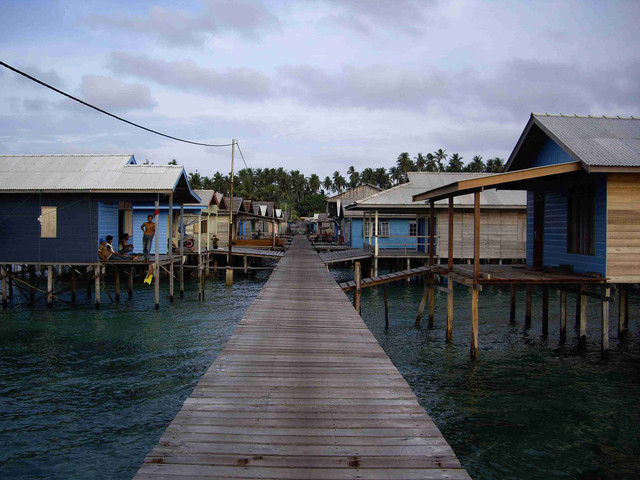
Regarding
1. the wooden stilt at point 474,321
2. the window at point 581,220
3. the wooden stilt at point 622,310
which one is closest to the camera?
the wooden stilt at point 474,321

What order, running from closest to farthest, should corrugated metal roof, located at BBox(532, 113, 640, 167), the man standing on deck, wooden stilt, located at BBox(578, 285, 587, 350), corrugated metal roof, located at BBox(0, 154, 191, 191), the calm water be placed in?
the calm water < corrugated metal roof, located at BBox(532, 113, 640, 167) < wooden stilt, located at BBox(578, 285, 587, 350) < corrugated metal roof, located at BBox(0, 154, 191, 191) < the man standing on deck

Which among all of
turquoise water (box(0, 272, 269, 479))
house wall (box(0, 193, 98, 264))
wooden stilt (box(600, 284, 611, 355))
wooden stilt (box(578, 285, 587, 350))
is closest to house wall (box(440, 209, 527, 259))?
turquoise water (box(0, 272, 269, 479))

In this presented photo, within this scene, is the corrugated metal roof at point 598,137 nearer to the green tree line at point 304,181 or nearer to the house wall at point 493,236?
the house wall at point 493,236

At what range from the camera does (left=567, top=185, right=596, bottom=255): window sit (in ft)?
43.0

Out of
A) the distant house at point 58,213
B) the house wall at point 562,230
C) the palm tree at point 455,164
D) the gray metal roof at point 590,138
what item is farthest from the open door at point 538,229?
the palm tree at point 455,164

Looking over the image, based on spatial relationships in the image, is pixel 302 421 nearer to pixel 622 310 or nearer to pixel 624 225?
pixel 624 225

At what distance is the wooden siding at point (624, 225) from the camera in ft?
39.7

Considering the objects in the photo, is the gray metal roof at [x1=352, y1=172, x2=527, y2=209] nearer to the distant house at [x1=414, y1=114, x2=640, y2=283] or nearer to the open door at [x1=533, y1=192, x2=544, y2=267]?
the open door at [x1=533, y1=192, x2=544, y2=267]

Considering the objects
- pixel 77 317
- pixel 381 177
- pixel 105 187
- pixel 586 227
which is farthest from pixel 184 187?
pixel 381 177

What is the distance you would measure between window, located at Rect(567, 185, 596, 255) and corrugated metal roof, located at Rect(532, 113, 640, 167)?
115cm

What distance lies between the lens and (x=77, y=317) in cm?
1875

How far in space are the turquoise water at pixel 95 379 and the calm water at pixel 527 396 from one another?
545cm

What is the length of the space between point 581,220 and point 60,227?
1870 centimetres

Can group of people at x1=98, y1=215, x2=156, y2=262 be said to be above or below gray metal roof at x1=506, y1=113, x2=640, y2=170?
below
